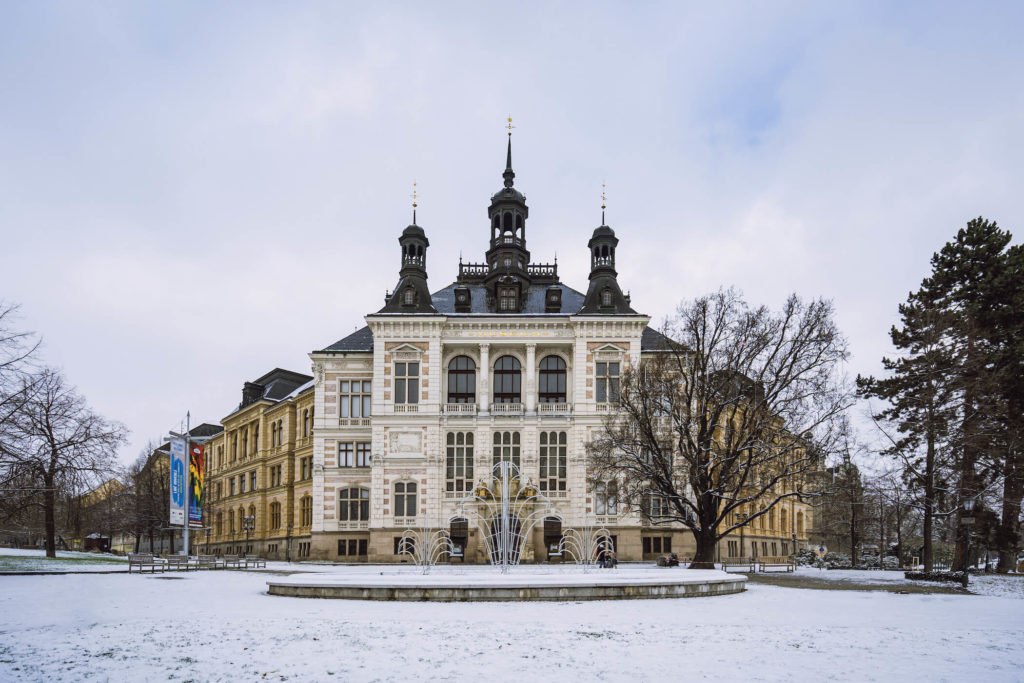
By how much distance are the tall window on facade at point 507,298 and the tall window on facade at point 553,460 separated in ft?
28.5

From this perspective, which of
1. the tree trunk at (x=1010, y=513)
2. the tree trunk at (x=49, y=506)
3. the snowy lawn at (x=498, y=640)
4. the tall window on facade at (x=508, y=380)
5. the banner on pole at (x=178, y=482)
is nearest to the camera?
the snowy lawn at (x=498, y=640)

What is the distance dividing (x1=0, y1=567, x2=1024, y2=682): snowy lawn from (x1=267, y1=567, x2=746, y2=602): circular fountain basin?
75cm

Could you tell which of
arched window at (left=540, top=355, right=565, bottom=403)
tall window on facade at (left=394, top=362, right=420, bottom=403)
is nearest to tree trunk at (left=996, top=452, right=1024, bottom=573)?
arched window at (left=540, top=355, right=565, bottom=403)

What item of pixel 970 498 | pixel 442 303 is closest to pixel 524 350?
pixel 442 303

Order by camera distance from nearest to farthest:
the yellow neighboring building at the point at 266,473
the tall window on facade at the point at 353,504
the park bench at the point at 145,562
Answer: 1. the park bench at the point at 145,562
2. the tall window on facade at the point at 353,504
3. the yellow neighboring building at the point at 266,473

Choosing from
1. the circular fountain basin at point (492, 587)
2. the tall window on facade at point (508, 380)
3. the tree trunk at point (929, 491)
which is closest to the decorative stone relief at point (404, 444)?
the tall window on facade at point (508, 380)

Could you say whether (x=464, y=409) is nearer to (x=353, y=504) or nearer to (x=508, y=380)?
(x=508, y=380)

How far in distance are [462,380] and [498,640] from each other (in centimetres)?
3810

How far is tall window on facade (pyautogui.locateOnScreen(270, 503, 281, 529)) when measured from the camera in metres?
58.7

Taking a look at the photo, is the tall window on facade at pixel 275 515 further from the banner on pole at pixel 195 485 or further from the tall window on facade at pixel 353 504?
the banner on pole at pixel 195 485

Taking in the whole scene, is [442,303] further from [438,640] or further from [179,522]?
[438,640]

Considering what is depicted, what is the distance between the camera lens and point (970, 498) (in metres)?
30.8

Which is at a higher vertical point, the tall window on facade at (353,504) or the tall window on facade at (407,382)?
the tall window on facade at (407,382)

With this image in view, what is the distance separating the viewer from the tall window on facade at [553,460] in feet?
161
